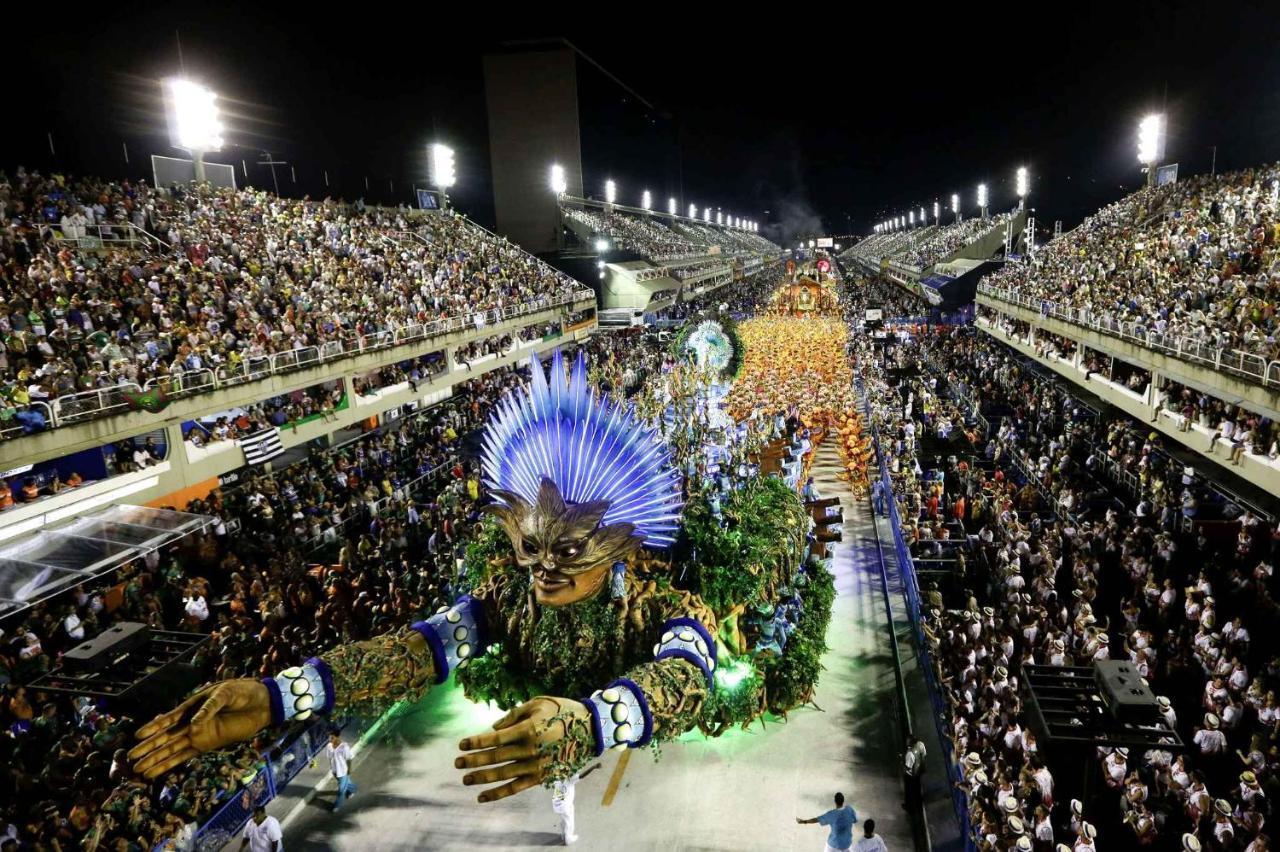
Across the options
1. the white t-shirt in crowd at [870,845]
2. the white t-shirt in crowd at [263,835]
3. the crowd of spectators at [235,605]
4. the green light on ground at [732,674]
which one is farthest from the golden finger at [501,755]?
the crowd of spectators at [235,605]

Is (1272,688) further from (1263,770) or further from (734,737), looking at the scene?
(734,737)

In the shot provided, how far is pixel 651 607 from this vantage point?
923cm

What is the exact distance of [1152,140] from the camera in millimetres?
41156

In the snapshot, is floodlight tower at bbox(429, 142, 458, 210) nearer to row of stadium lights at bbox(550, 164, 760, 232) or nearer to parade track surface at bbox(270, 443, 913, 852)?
row of stadium lights at bbox(550, 164, 760, 232)

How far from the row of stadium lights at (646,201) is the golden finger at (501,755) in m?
56.1

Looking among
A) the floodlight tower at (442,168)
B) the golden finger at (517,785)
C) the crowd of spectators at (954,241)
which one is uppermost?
the floodlight tower at (442,168)

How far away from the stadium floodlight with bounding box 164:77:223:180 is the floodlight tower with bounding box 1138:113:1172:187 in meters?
44.7

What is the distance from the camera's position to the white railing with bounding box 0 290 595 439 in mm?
12555

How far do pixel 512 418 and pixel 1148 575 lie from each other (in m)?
10.4

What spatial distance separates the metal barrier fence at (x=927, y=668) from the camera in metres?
8.24

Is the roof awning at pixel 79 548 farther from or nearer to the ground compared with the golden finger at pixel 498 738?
farther from the ground

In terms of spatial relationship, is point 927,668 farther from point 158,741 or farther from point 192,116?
point 192,116

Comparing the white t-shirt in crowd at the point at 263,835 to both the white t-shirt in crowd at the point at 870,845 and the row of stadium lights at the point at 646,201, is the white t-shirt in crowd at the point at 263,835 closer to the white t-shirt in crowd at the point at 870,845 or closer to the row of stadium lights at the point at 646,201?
the white t-shirt in crowd at the point at 870,845

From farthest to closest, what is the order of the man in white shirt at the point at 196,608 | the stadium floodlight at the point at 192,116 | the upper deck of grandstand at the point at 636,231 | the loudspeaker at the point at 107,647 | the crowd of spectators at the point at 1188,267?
1. the upper deck of grandstand at the point at 636,231
2. the stadium floodlight at the point at 192,116
3. the crowd of spectators at the point at 1188,267
4. the man in white shirt at the point at 196,608
5. the loudspeaker at the point at 107,647
